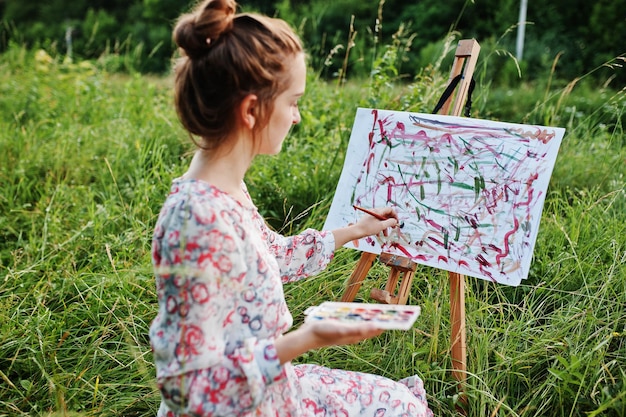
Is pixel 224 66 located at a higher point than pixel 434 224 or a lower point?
higher

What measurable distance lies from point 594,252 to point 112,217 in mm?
2034

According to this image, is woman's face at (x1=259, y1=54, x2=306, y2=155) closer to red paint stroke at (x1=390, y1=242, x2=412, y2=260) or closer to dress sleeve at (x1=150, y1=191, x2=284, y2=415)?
dress sleeve at (x1=150, y1=191, x2=284, y2=415)

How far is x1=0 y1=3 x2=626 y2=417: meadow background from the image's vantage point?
194 centimetres

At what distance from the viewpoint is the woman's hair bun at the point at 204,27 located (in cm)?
126

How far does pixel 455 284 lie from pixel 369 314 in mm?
662

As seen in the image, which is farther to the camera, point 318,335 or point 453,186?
point 453,186

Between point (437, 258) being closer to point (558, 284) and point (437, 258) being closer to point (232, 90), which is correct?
point (558, 284)

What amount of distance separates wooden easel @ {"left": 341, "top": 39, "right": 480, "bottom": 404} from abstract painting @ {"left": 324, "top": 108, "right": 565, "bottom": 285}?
5 cm

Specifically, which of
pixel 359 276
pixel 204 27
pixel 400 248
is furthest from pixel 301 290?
pixel 204 27

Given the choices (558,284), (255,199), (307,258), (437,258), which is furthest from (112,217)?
(558,284)

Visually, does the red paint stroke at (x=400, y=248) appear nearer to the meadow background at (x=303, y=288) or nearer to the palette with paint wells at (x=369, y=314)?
the meadow background at (x=303, y=288)

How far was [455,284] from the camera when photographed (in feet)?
6.20

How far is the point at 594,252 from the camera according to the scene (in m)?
2.33

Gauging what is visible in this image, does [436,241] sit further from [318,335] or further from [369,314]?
[318,335]
